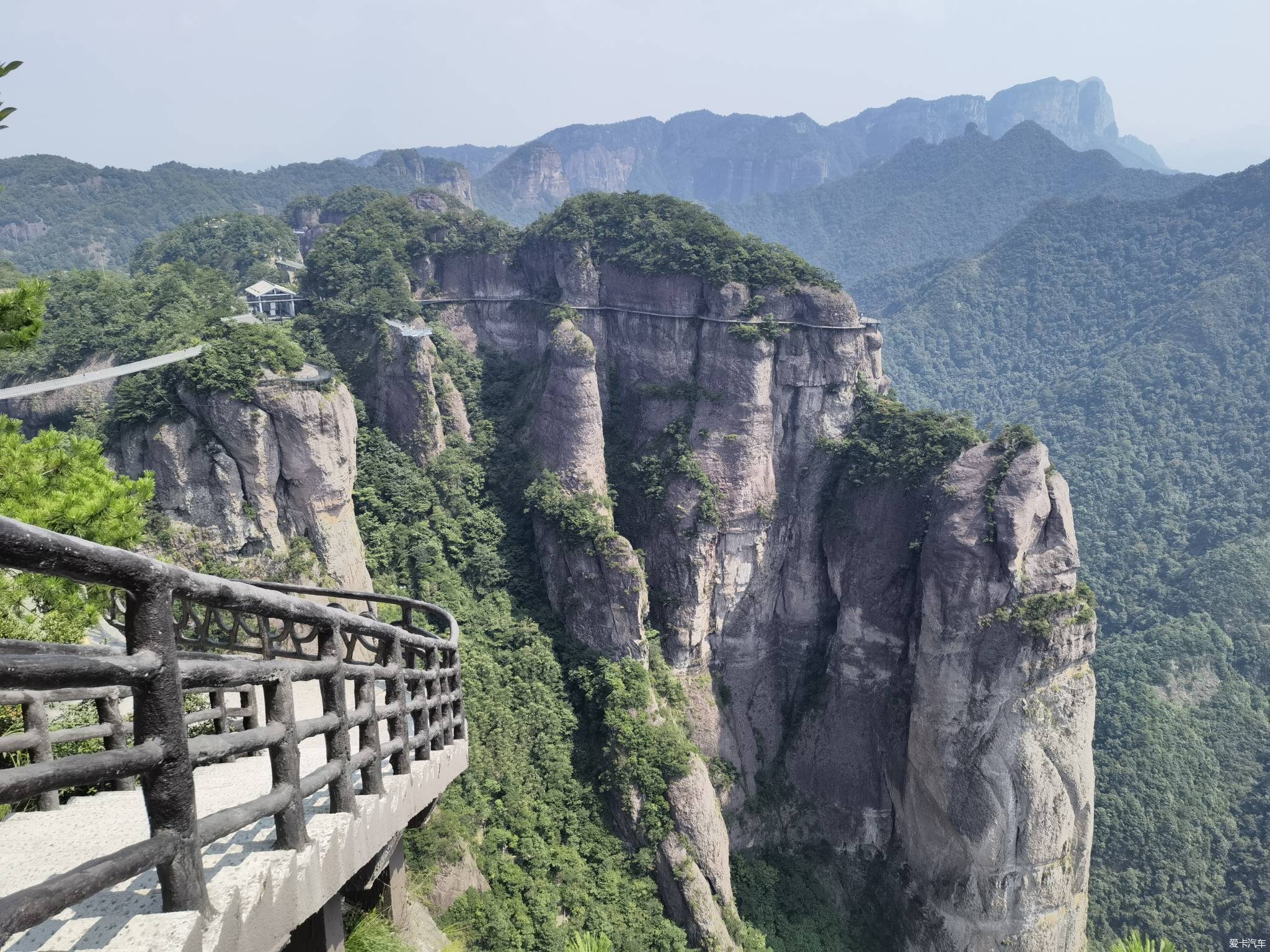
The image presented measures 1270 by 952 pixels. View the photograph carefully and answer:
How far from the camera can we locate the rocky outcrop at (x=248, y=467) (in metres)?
27.0

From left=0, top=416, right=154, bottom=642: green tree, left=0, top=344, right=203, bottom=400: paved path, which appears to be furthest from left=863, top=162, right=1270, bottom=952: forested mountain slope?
left=0, top=344, right=203, bottom=400: paved path

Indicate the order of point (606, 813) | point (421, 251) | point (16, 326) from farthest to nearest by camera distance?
1. point (421, 251)
2. point (606, 813)
3. point (16, 326)

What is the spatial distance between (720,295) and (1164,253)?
79.7 meters

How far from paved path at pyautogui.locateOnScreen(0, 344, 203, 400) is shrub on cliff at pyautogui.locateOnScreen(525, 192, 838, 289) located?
68.5ft

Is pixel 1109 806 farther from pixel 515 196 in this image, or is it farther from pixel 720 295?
pixel 515 196

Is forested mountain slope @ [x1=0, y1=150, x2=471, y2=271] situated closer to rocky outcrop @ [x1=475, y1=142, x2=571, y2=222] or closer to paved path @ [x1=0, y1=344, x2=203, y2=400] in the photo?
rocky outcrop @ [x1=475, y1=142, x2=571, y2=222]

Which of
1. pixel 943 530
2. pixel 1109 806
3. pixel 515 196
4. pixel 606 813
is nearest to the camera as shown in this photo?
A: pixel 606 813

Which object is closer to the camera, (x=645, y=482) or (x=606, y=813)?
(x=606, y=813)

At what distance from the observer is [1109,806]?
139ft

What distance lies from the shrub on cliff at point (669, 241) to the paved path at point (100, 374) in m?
20.9

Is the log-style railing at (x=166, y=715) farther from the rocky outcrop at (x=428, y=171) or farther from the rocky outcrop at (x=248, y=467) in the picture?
the rocky outcrop at (x=428, y=171)

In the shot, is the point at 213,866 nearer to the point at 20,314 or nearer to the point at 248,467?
the point at 20,314

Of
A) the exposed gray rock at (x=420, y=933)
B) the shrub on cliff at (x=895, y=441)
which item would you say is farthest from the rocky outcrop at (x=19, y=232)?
the exposed gray rock at (x=420, y=933)

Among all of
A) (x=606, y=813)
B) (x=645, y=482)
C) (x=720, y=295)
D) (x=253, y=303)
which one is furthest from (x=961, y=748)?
(x=253, y=303)
